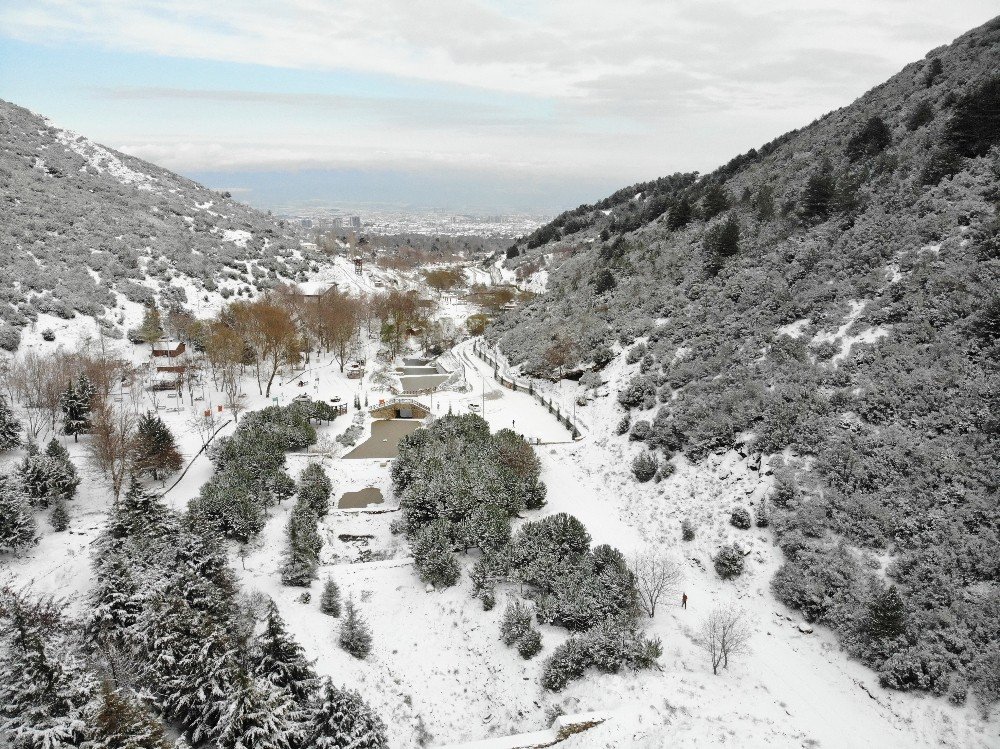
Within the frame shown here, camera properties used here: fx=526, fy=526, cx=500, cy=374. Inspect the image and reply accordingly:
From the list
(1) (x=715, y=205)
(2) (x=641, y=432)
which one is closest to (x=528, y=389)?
(2) (x=641, y=432)

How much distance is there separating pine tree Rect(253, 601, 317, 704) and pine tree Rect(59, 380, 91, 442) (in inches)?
882

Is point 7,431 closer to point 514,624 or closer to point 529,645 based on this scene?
point 514,624

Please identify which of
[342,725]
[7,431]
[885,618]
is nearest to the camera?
[342,725]

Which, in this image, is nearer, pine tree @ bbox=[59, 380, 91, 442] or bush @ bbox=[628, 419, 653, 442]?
bush @ bbox=[628, 419, 653, 442]

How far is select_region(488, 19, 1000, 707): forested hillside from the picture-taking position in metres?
16.1

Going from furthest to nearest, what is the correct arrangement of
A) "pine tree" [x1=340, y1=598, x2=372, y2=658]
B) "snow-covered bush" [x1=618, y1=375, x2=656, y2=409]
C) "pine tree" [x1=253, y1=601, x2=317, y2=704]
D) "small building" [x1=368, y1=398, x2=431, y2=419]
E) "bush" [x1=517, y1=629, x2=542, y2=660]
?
"small building" [x1=368, y1=398, x2=431, y2=419]
"snow-covered bush" [x1=618, y1=375, x2=656, y2=409]
"pine tree" [x1=340, y1=598, x2=372, y2=658]
"bush" [x1=517, y1=629, x2=542, y2=660]
"pine tree" [x1=253, y1=601, x2=317, y2=704]

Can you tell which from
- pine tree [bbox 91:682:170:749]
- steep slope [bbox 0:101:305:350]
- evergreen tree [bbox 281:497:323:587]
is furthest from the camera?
steep slope [bbox 0:101:305:350]

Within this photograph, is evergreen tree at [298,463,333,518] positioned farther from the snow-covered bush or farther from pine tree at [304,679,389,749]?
the snow-covered bush

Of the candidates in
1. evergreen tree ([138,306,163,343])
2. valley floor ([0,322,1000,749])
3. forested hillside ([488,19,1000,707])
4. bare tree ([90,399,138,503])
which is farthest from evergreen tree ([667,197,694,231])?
bare tree ([90,399,138,503])

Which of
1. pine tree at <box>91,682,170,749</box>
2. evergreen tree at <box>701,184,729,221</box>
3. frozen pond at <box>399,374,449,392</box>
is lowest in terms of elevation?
frozen pond at <box>399,374,449,392</box>

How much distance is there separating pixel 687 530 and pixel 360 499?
16232 millimetres

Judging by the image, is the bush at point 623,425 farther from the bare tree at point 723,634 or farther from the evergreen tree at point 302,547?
the evergreen tree at point 302,547

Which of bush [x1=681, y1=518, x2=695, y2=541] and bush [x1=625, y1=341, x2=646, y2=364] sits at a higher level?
bush [x1=625, y1=341, x2=646, y2=364]

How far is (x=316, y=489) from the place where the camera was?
2598 cm
